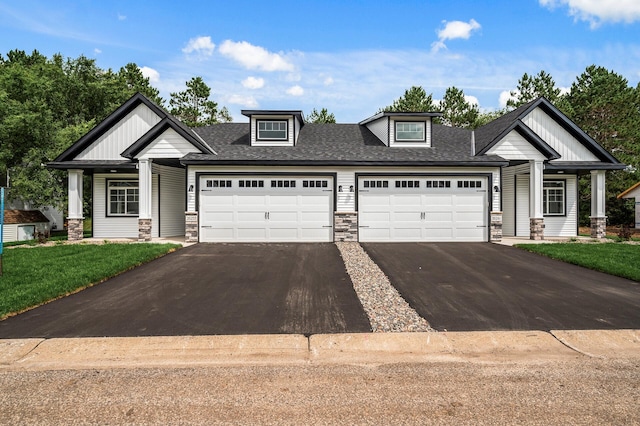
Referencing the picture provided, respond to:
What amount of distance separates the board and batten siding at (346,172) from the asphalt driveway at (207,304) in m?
4.99

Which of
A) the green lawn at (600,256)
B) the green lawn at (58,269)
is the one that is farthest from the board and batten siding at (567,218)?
the green lawn at (58,269)

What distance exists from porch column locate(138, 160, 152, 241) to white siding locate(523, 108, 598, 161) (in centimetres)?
1759

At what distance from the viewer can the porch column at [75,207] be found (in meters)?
16.7

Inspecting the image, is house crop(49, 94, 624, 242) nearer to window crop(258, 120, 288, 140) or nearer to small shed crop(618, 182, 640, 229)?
window crop(258, 120, 288, 140)

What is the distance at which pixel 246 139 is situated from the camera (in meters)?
18.1

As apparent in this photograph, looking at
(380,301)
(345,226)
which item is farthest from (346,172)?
(380,301)

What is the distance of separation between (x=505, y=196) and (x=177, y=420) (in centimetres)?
1882

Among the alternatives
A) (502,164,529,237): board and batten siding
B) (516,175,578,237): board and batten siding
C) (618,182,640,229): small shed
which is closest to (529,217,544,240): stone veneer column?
(502,164,529,237): board and batten siding

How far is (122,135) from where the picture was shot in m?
17.2

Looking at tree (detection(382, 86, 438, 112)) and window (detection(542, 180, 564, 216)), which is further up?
tree (detection(382, 86, 438, 112))

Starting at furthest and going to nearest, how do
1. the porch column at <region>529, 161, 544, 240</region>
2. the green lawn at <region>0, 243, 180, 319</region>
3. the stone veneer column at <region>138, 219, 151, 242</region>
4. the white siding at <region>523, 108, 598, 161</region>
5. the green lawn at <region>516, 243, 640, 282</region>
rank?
1. the white siding at <region>523, 108, 598, 161</region>
2. the porch column at <region>529, 161, 544, 240</region>
3. the stone veneer column at <region>138, 219, 151, 242</region>
4. the green lawn at <region>516, 243, 640, 282</region>
5. the green lawn at <region>0, 243, 180, 319</region>

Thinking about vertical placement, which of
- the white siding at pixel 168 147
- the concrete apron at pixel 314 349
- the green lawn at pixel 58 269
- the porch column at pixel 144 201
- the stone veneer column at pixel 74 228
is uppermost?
the white siding at pixel 168 147

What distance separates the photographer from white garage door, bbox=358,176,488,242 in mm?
15344

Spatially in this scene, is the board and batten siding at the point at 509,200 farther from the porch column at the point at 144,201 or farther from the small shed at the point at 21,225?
the small shed at the point at 21,225
